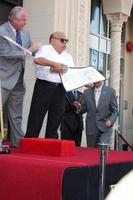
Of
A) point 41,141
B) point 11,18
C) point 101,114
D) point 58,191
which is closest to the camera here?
point 58,191

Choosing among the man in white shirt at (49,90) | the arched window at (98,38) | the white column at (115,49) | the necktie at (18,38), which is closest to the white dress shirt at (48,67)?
the man in white shirt at (49,90)

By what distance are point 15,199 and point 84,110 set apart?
339 cm

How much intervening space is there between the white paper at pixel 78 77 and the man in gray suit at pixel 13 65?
0.43m

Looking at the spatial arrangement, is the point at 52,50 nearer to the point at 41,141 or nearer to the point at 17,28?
the point at 17,28

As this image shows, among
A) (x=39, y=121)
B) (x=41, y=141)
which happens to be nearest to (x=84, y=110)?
(x=39, y=121)

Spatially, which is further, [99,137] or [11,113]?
[99,137]

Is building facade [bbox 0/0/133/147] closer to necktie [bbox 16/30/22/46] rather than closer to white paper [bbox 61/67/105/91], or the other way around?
necktie [bbox 16/30/22/46]

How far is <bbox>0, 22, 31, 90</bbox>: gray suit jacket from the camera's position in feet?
15.2

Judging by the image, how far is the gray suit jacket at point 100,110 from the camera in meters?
6.25

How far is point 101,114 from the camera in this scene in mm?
6281

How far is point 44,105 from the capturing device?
4.84 m

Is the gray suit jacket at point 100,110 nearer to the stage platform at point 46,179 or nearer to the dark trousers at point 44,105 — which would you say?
the dark trousers at point 44,105

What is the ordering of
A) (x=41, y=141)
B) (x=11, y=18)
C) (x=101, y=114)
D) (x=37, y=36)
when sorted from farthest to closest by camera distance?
1. (x=37, y=36)
2. (x=101, y=114)
3. (x=11, y=18)
4. (x=41, y=141)

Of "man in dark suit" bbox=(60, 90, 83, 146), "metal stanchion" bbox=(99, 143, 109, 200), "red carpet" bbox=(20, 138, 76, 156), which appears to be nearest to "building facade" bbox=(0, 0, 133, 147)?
"man in dark suit" bbox=(60, 90, 83, 146)
